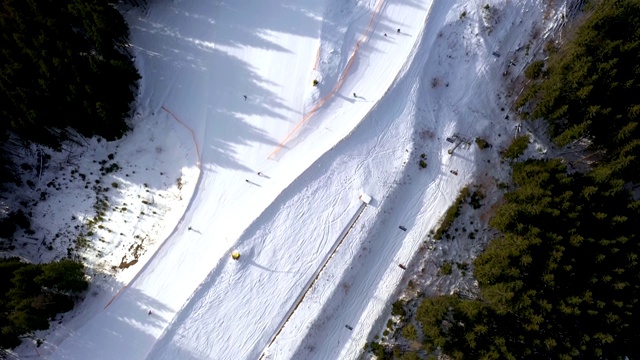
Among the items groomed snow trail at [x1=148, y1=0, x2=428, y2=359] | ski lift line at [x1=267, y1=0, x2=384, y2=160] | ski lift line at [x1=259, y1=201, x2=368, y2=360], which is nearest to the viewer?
groomed snow trail at [x1=148, y1=0, x2=428, y2=359]

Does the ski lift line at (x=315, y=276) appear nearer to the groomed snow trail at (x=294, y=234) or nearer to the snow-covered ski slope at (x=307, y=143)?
the snow-covered ski slope at (x=307, y=143)

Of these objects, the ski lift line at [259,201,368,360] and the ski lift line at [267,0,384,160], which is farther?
the ski lift line at [267,0,384,160]

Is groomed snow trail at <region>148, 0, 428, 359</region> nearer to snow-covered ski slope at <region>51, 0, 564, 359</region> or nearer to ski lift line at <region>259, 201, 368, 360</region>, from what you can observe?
snow-covered ski slope at <region>51, 0, 564, 359</region>

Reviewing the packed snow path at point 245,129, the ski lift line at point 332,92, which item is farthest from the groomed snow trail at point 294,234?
the ski lift line at point 332,92

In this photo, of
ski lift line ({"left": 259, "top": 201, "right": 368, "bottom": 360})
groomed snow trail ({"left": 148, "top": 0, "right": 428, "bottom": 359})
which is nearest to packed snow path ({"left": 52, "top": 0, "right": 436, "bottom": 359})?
groomed snow trail ({"left": 148, "top": 0, "right": 428, "bottom": 359})

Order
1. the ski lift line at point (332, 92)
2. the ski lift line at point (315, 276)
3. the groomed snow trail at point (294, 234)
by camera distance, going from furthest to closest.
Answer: the ski lift line at point (332, 92), the ski lift line at point (315, 276), the groomed snow trail at point (294, 234)

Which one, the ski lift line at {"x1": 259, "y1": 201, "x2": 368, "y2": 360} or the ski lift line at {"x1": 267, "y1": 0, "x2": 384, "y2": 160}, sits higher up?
the ski lift line at {"x1": 267, "y1": 0, "x2": 384, "y2": 160}

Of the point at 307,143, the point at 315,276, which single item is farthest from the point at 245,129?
the point at 315,276

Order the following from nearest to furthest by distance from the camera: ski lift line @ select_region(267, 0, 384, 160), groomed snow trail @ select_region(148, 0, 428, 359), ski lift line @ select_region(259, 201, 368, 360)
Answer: groomed snow trail @ select_region(148, 0, 428, 359) → ski lift line @ select_region(259, 201, 368, 360) → ski lift line @ select_region(267, 0, 384, 160)

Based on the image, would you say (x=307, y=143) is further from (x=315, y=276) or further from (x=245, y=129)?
(x=315, y=276)

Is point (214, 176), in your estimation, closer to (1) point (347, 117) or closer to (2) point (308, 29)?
(1) point (347, 117)
